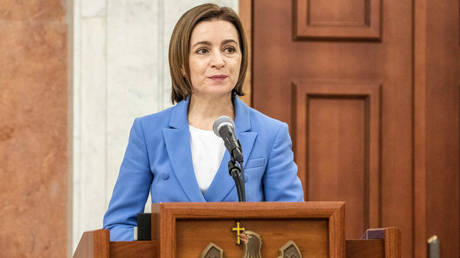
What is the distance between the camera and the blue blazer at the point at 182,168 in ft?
7.43

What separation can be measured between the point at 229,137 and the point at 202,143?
20.7 inches

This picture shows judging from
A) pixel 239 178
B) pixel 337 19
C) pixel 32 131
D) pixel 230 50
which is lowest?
pixel 239 178

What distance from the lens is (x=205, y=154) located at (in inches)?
93.5

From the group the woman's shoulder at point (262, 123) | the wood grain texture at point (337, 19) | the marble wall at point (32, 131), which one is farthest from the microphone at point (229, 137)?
the wood grain texture at point (337, 19)

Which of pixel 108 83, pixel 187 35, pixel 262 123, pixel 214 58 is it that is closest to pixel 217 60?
pixel 214 58

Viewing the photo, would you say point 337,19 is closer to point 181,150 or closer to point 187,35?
point 187,35

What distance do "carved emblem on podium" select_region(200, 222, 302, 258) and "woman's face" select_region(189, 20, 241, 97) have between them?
0.74 meters

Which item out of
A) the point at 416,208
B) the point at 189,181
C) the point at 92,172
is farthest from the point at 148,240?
the point at 416,208

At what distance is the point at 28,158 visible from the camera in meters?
3.47

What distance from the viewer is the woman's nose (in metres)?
2.30

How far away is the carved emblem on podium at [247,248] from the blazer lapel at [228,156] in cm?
58

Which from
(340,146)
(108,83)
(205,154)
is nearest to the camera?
(205,154)

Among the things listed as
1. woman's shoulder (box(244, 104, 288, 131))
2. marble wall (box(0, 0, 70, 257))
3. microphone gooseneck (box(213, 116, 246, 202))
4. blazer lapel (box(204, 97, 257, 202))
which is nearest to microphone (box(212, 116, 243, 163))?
microphone gooseneck (box(213, 116, 246, 202))

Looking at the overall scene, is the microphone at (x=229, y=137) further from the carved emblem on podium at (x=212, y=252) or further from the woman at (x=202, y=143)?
the woman at (x=202, y=143)
